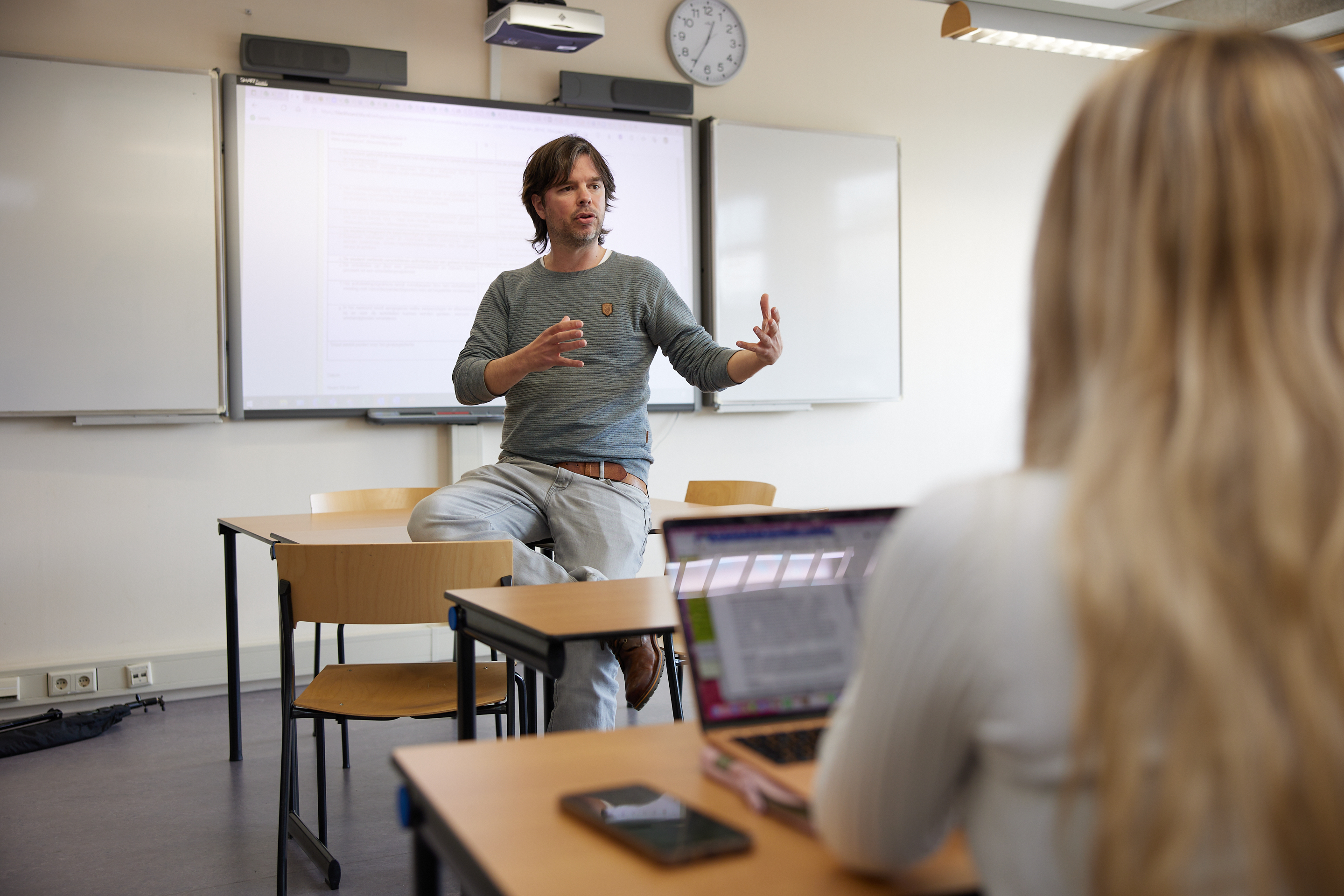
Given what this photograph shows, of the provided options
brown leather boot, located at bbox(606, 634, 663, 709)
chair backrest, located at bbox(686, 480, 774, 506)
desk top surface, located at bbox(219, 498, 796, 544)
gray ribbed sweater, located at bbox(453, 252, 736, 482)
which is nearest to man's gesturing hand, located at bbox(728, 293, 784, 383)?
gray ribbed sweater, located at bbox(453, 252, 736, 482)

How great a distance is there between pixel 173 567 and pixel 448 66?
7.19 ft

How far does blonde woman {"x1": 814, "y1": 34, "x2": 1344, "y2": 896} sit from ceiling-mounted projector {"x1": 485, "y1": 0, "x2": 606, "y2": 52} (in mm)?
3472

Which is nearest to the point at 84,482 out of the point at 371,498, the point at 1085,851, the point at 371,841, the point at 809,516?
the point at 371,498

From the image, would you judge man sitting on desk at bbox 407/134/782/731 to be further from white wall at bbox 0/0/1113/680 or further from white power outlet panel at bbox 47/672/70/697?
white power outlet panel at bbox 47/672/70/697

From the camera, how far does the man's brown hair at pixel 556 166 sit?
2.80m

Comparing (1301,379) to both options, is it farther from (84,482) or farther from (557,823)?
(84,482)

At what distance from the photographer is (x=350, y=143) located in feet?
13.2

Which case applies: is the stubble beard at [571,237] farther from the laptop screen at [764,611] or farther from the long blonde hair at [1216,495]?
the long blonde hair at [1216,495]

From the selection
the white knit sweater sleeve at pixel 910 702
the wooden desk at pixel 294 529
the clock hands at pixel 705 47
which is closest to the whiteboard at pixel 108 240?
the wooden desk at pixel 294 529

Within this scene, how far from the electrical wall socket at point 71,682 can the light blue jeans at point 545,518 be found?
6.44 feet

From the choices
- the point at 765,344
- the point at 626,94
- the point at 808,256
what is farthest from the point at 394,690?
the point at 808,256

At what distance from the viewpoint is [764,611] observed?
3.26 feet

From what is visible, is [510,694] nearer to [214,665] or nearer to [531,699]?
[531,699]

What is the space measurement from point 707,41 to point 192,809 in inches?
143
